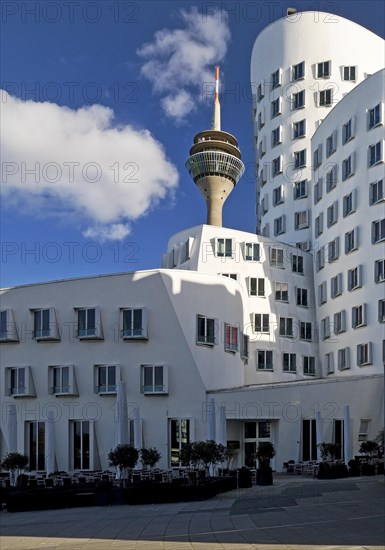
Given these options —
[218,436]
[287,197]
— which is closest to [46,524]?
[218,436]

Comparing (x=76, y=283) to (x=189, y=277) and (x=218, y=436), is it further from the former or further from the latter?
(x=218, y=436)

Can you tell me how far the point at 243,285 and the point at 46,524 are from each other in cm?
3144

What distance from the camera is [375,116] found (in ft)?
142

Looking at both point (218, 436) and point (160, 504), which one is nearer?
point (160, 504)

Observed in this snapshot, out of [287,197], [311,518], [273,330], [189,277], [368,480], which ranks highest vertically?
[287,197]

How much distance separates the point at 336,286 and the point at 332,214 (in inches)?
215

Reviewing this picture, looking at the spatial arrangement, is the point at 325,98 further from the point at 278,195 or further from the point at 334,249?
the point at 334,249

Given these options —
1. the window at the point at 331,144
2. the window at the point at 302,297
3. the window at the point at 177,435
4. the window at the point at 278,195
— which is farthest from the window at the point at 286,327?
the window at the point at 177,435

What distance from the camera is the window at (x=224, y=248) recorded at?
48.0m

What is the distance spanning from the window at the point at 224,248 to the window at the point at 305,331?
7.88 m

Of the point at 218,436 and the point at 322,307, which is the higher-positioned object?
the point at 322,307

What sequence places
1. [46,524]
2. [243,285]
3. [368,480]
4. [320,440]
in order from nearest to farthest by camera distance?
[46,524] < [368,480] < [320,440] < [243,285]

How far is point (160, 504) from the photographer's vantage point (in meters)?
21.6

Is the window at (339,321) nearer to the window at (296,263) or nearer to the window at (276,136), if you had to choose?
the window at (296,263)
